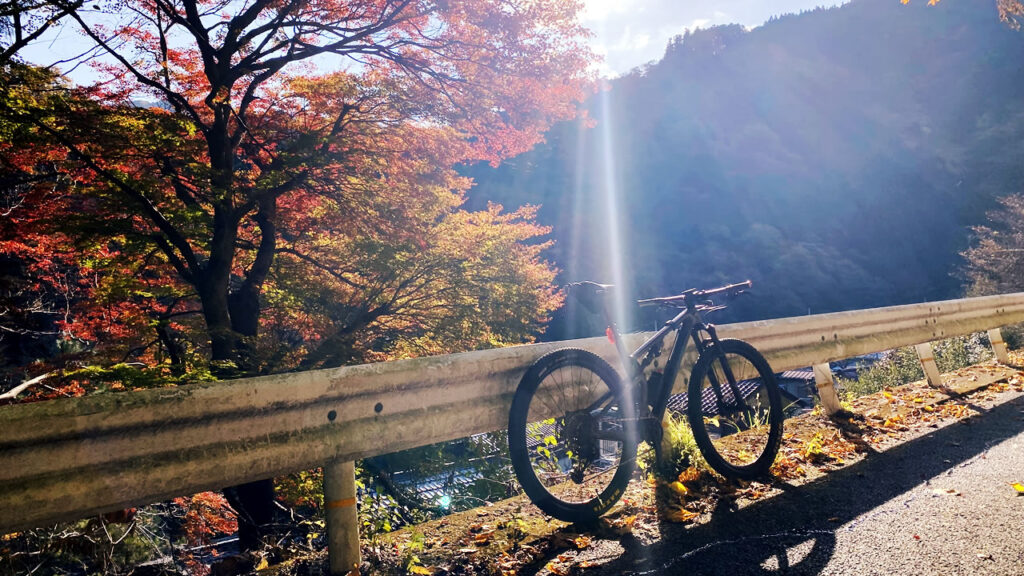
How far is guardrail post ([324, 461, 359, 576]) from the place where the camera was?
1.92 meters

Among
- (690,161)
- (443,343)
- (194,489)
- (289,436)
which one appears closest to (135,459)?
(194,489)

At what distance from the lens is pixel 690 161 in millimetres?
75062

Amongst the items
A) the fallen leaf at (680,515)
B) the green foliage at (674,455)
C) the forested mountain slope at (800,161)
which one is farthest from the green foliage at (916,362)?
the forested mountain slope at (800,161)

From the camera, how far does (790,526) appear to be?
2150 mm

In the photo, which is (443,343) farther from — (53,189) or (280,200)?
(53,189)

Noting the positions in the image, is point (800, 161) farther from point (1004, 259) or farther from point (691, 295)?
point (691, 295)

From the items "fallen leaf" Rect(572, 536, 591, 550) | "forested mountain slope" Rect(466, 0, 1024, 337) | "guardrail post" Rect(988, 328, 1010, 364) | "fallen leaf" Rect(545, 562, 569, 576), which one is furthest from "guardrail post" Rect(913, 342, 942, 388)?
"forested mountain slope" Rect(466, 0, 1024, 337)

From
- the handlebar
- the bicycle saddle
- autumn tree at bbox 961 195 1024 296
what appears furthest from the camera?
autumn tree at bbox 961 195 1024 296

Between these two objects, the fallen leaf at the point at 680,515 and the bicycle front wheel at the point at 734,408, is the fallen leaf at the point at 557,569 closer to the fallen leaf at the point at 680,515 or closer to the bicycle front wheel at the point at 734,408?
the fallen leaf at the point at 680,515

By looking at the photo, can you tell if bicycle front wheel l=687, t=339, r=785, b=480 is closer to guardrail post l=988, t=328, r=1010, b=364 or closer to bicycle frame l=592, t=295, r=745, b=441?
bicycle frame l=592, t=295, r=745, b=441

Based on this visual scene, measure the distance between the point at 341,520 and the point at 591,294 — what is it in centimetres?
153

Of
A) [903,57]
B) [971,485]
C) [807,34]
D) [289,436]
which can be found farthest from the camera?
[807,34]

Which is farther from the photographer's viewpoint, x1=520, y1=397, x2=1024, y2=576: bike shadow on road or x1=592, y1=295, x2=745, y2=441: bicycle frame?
x1=592, y1=295, x2=745, y2=441: bicycle frame

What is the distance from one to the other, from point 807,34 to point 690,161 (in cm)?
3965
